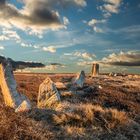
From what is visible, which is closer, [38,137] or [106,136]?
[38,137]

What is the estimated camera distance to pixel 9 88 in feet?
64.1

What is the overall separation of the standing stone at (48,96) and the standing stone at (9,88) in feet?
6.30

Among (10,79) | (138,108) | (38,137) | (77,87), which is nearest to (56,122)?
(38,137)

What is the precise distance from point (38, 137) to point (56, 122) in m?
3.35

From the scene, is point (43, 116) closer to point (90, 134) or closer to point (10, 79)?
point (90, 134)

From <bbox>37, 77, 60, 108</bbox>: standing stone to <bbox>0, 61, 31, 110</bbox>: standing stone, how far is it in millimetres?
1919

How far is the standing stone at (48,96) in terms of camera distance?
2116cm

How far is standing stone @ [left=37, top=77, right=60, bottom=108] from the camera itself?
21156 millimetres

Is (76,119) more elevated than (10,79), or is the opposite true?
(10,79)

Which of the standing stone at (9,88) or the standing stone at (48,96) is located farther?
the standing stone at (48,96)

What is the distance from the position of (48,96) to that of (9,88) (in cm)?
360

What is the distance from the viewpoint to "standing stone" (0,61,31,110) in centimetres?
1894

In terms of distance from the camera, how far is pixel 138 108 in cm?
2192

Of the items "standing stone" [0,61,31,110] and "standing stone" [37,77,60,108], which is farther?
"standing stone" [37,77,60,108]
